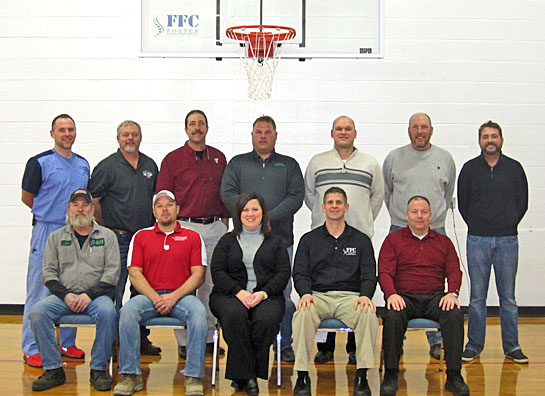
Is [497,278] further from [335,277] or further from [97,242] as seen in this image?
[97,242]

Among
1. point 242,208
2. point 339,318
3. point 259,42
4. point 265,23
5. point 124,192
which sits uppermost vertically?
point 265,23

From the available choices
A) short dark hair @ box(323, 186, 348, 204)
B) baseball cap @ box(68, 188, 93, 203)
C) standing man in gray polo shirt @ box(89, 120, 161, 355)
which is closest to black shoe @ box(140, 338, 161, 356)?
standing man in gray polo shirt @ box(89, 120, 161, 355)

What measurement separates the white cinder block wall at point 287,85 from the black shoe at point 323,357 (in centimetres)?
240

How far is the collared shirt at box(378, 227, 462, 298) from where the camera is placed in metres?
5.11

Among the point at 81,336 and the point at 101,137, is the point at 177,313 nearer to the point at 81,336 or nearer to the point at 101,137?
the point at 81,336

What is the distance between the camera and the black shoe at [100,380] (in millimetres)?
4785

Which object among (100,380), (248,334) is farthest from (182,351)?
(248,334)

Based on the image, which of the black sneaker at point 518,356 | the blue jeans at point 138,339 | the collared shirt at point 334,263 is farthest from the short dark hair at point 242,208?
the black sneaker at point 518,356

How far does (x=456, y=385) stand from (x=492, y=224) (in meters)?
1.38

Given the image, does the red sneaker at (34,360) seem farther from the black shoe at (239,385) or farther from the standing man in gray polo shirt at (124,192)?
the black shoe at (239,385)

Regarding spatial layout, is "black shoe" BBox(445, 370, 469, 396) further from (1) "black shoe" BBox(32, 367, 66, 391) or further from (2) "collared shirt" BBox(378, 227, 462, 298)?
(1) "black shoe" BBox(32, 367, 66, 391)

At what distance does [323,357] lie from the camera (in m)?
5.60

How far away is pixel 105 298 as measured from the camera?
5016 mm

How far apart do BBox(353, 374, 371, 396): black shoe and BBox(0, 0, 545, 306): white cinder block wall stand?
3097 millimetres
